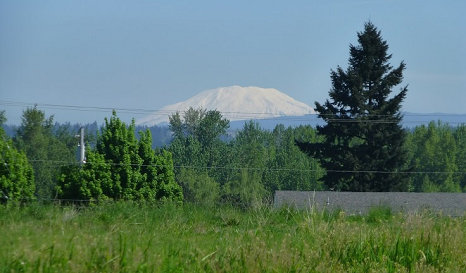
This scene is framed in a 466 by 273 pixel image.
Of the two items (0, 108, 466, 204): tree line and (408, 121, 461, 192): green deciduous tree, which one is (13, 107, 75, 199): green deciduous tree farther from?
(408, 121, 461, 192): green deciduous tree

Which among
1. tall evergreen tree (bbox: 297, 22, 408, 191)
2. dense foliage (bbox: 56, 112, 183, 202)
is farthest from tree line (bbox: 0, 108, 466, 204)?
dense foliage (bbox: 56, 112, 183, 202)

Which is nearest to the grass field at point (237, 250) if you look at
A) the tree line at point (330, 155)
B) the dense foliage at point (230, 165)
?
the tree line at point (330, 155)

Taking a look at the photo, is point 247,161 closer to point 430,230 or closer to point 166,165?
point 166,165

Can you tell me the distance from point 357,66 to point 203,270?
56.3 meters

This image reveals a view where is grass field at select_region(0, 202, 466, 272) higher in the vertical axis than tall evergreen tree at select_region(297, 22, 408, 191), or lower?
lower

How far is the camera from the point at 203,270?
6672 mm

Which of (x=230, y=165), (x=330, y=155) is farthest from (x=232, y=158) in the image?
(x=330, y=155)

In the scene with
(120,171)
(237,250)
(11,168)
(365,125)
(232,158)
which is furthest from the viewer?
(232,158)

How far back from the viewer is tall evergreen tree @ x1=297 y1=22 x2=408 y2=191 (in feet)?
182

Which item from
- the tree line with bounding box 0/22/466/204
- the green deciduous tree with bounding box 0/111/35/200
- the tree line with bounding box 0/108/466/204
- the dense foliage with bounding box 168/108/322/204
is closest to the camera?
the green deciduous tree with bounding box 0/111/35/200

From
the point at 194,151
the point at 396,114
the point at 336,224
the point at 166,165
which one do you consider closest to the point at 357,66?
the point at 396,114

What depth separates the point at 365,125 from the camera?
5788 cm

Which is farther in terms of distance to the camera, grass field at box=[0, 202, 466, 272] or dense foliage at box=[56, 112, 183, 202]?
dense foliage at box=[56, 112, 183, 202]

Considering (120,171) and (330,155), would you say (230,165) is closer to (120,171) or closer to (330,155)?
(330,155)
